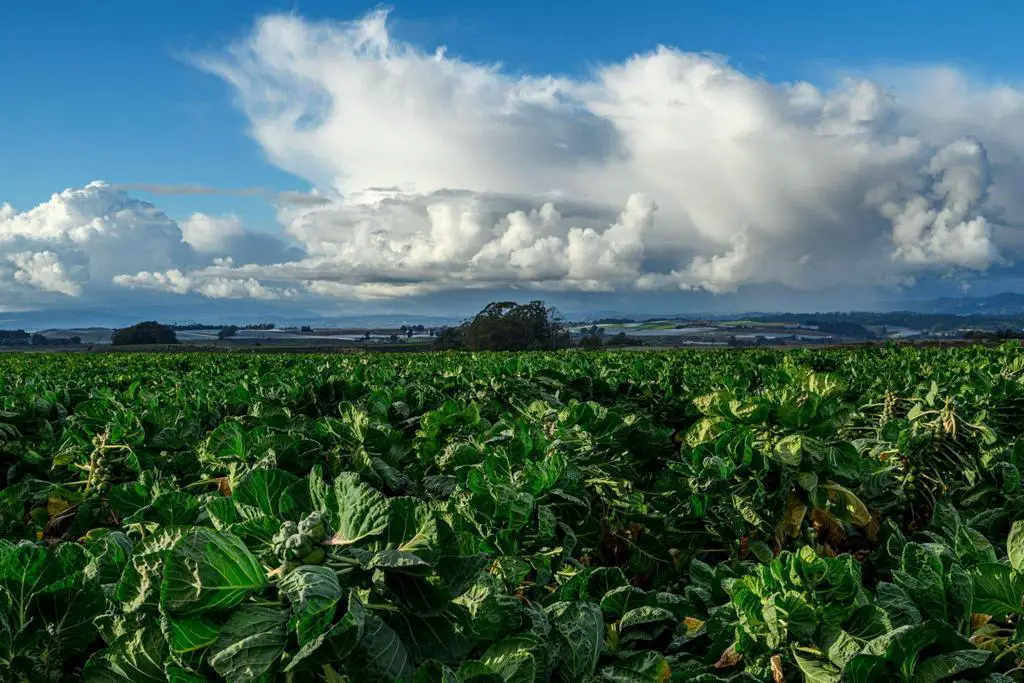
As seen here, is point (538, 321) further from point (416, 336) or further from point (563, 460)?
point (563, 460)

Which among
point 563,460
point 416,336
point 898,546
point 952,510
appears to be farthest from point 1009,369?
point 416,336

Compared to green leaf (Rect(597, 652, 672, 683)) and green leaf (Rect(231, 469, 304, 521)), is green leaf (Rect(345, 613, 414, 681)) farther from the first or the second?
green leaf (Rect(597, 652, 672, 683))

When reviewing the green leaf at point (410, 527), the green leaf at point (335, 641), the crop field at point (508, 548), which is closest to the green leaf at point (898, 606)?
the crop field at point (508, 548)

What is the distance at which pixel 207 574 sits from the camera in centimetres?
104

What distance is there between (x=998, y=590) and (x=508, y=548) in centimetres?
128

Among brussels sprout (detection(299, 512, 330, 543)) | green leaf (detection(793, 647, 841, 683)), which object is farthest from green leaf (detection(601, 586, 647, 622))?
brussels sprout (detection(299, 512, 330, 543))

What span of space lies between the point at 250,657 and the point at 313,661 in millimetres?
93

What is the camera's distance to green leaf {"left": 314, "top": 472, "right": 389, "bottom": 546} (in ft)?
3.80

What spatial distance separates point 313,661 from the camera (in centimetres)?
107

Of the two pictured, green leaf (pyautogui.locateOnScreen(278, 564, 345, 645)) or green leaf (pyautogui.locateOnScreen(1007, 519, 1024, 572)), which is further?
green leaf (pyautogui.locateOnScreen(1007, 519, 1024, 572))

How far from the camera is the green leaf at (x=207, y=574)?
1039 millimetres

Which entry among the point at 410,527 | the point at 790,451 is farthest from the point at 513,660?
the point at 790,451

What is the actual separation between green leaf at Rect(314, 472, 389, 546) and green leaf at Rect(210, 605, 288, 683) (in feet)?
0.48

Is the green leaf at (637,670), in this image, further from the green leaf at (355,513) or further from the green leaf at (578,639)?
the green leaf at (355,513)
